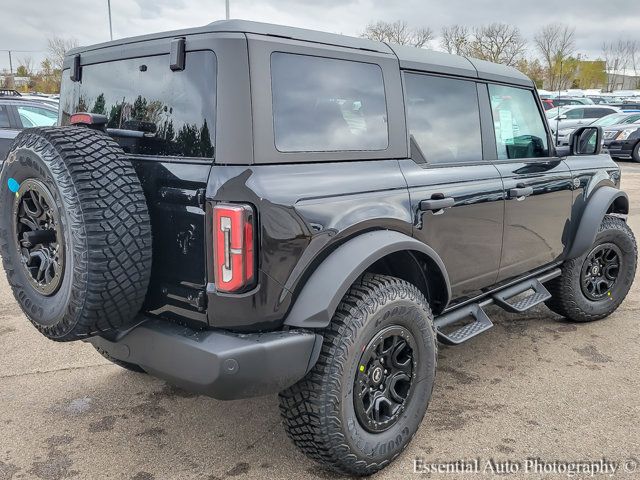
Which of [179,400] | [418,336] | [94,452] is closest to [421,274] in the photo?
[418,336]

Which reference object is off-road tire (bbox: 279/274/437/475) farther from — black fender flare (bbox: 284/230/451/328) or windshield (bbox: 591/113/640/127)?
windshield (bbox: 591/113/640/127)

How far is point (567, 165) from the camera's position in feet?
13.3

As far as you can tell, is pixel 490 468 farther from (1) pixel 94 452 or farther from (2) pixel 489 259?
(1) pixel 94 452

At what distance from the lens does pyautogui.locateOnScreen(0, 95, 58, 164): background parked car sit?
8.33 metres

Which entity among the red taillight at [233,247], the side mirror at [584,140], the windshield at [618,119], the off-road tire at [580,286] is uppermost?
the windshield at [618,119]

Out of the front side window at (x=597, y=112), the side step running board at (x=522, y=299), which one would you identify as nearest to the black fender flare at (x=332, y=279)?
the side step running board at (x=522, y=299)

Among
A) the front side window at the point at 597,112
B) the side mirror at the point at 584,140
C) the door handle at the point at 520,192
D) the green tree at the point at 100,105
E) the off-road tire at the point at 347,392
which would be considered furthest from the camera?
the front side window at the point at 597,112

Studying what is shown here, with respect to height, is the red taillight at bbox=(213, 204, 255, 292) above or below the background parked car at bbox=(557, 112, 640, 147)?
below

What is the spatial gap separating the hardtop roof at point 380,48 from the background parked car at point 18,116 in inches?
242

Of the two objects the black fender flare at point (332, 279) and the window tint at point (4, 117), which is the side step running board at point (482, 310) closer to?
the black fender flare at point (332, 279)

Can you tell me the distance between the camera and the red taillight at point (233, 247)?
84.2 inches

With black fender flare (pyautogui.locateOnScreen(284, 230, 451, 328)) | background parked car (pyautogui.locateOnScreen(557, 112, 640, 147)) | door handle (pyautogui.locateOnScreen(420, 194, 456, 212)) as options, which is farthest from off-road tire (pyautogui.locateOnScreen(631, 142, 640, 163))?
black fender flare (pyautogui.locateOnScreen(284, 230, 451, 328))

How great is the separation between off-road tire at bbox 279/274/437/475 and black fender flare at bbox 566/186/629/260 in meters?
2.05

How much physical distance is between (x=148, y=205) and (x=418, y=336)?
1.36 m
